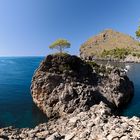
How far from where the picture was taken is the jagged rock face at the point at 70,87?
63031mm

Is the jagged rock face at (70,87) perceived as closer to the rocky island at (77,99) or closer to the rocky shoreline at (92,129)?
the rocky island at (77,99)

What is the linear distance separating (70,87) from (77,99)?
4316 millimetres

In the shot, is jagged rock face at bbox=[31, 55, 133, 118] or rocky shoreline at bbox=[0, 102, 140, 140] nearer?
rocky shoreline at bbox=[0, 102, 140, 140]

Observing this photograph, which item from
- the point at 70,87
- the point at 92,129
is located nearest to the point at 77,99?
the point at 70,87

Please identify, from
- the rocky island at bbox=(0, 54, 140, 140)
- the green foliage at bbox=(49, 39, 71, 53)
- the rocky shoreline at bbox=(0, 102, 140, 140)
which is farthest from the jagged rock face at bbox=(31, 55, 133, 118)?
the green foliage at bbox=(49, 39, 71, 53)

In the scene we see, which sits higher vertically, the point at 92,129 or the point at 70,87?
the point at 70,87

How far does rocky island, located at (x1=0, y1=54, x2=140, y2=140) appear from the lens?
136 ft

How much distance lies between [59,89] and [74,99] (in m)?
5.57

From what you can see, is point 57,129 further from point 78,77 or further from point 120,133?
point 78,77

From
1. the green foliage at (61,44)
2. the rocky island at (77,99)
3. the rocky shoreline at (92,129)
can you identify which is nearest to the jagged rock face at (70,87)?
the rocky island at (77,99)

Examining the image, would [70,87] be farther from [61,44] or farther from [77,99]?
[61,44]

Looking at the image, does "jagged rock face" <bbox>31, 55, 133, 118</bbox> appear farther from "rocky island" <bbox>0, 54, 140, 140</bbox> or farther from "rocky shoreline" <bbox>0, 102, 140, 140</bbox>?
"rocky shoreline" <bbox>0, 102, 140, 140</bbox>

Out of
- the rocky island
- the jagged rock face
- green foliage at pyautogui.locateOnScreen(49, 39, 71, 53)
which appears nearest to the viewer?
the rocky island

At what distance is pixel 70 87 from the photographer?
6581 cm
